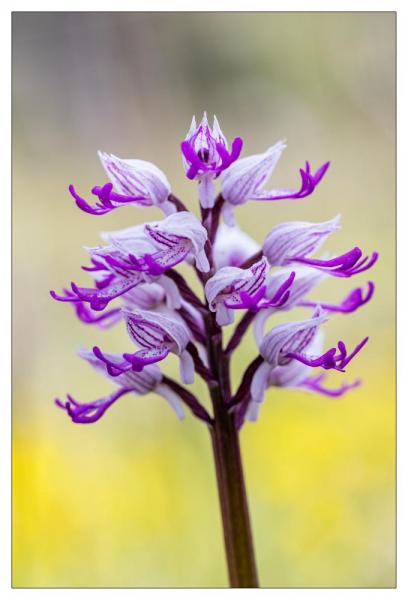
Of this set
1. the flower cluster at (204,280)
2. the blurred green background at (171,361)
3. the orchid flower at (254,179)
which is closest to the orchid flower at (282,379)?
the flower cluster at (204,280)

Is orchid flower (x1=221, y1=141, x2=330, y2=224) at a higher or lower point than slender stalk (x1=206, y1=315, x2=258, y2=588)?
higher

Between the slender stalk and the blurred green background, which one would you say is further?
the blurred green background

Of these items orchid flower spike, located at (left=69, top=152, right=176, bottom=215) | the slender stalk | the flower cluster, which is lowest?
the slender stalk

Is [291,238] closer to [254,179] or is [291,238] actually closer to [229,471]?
[254,179]

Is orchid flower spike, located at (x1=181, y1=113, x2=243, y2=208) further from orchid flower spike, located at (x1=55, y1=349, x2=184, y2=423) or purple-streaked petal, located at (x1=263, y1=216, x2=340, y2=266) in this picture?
orchid flower spike, located at (x1=55, y1=349, x2=184, y2=423)

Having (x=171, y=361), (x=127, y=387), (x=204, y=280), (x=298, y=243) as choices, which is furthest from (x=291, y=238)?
(x=171, y=361)

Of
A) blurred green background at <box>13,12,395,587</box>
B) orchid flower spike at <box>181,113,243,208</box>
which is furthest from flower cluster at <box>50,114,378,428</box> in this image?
blurred green background at <box>13,12,395,587</box>
